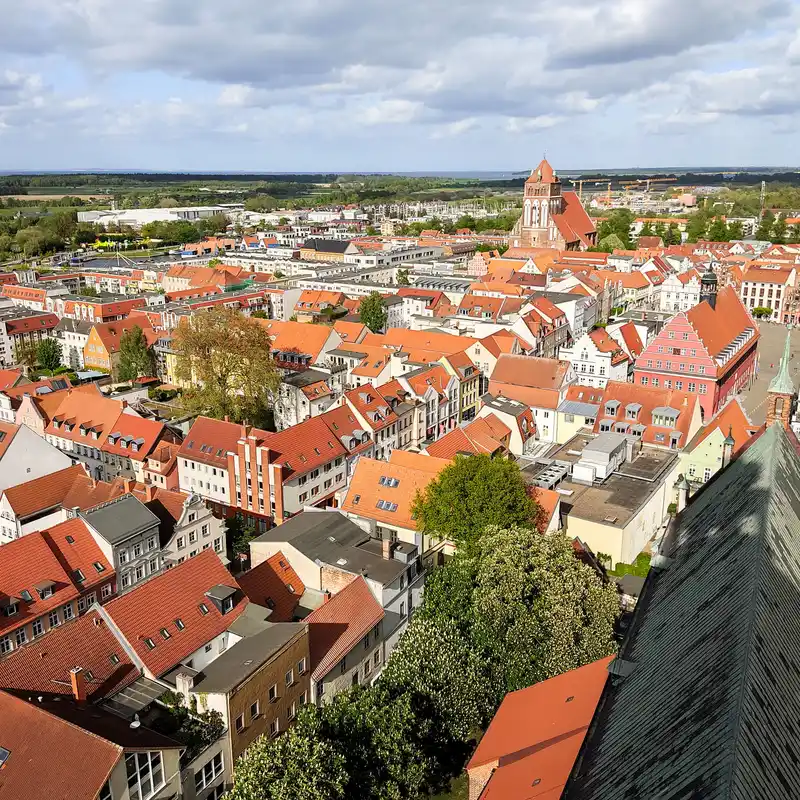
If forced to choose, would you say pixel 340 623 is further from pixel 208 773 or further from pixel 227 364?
pixel 227 364

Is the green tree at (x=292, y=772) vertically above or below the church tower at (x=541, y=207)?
below

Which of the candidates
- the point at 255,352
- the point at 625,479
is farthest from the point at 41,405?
the point at 625,479

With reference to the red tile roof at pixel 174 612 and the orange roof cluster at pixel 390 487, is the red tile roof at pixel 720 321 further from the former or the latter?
the red tile roof at pixel 174 612

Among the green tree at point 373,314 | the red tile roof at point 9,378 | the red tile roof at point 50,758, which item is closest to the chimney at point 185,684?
the red tile roof at point 50,758

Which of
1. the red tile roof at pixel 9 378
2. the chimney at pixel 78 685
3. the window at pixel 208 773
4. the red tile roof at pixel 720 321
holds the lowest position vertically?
the window at pixel 208 773

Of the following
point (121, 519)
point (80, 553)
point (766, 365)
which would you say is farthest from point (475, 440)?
point (766, 365)

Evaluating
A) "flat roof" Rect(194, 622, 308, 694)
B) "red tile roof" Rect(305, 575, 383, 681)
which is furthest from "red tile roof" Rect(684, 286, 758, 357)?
"flat roof" Rect(194, 622, 308, 694)

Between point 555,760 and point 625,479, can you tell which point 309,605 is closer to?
point 555,760
